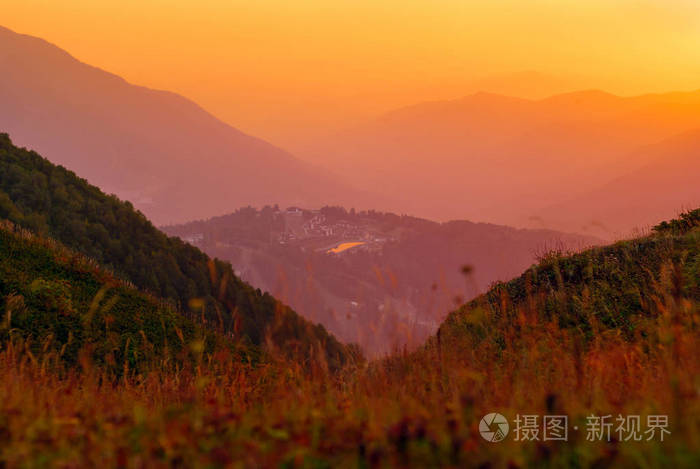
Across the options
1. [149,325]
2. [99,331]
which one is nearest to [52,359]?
[99,331]

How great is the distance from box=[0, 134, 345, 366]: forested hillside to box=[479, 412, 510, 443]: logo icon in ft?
75.2

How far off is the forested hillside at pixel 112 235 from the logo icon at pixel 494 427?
22906 millimetres

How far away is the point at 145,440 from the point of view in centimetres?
319

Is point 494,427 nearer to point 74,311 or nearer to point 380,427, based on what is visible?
point 380,427

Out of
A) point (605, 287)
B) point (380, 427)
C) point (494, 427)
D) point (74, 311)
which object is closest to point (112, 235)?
point (74, 311)

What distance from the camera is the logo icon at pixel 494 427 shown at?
3.46 metres

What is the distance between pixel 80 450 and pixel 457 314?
43.3ft

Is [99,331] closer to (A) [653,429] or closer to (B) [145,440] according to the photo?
(B) [145,440]

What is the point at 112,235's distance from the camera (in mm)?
32844

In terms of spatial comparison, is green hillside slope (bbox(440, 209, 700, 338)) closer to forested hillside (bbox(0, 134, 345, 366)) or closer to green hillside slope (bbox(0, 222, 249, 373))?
green hillside slope (bbox(0, 222, 249, 373))

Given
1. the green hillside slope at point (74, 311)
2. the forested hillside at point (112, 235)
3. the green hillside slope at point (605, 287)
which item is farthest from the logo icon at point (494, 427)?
the forested hillside at point (112, 235)

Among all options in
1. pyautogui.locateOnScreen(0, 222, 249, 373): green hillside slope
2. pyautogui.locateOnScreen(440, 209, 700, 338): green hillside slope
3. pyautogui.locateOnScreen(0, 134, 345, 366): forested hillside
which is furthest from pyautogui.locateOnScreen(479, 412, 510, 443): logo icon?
pyautogui.locateOnScreen(0, 134, 345, 366): forested hillside

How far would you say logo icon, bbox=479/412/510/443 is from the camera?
3.46 metres

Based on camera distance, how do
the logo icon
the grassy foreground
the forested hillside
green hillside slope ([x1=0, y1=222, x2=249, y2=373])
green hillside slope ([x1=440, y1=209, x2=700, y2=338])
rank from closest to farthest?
the grassy foreground
the logo icon
green hillside slope ([x1=440, y1=209, x2=700, y2=338])
green hillside slope ([x1=0, y1=222, x2=249, y2=373])
the forested hillside
